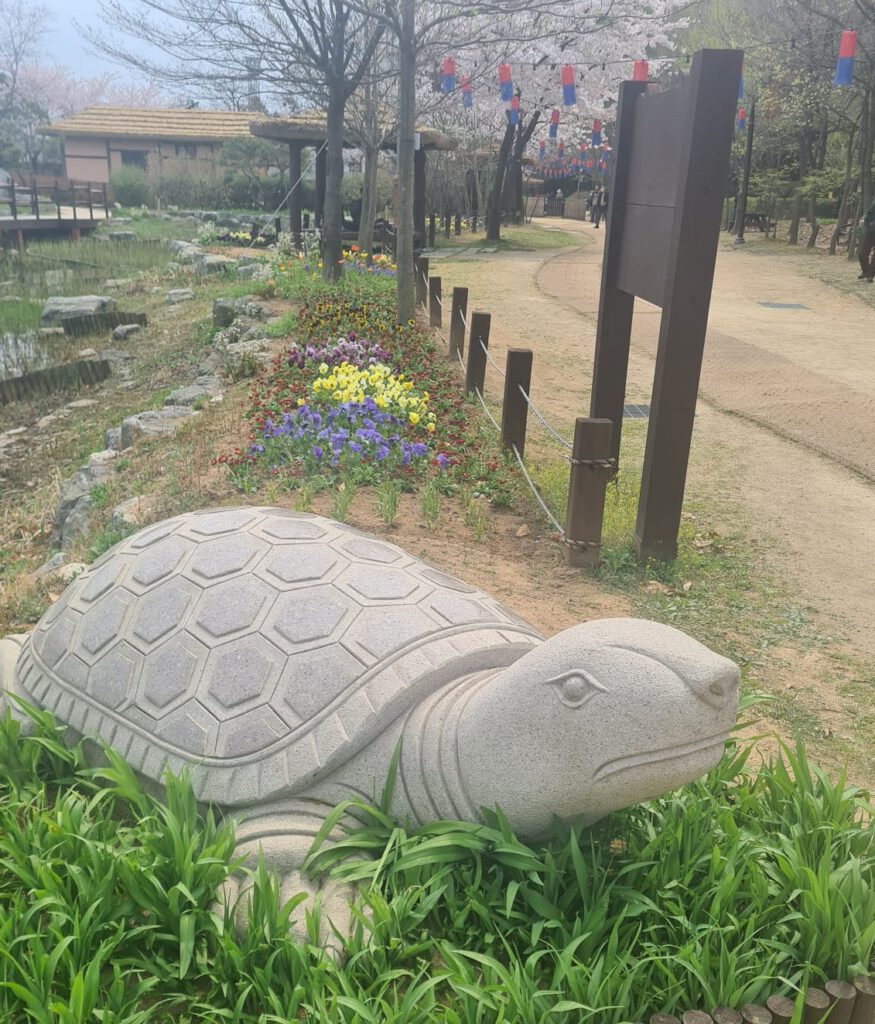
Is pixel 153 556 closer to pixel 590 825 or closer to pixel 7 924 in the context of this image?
pixel 7 924

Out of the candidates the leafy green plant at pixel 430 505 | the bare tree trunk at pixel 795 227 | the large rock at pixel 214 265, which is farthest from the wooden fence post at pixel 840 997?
the bare tree trunk at pixel 795 227

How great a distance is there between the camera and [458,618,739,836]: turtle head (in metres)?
2.05

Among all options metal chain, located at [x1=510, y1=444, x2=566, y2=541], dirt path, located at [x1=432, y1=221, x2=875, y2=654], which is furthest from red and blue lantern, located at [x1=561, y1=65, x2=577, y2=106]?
metal chain, located at [x1=510, y1=444, x2=566, y2=541]

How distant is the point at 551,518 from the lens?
5.30 meters

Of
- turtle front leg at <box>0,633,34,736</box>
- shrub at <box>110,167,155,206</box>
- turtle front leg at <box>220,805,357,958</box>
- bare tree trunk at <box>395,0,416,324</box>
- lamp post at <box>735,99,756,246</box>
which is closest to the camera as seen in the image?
turtle front leg at <box>220,805,357,958</box>

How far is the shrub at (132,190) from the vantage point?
1384 inches

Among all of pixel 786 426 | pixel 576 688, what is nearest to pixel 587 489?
pixel 576 688

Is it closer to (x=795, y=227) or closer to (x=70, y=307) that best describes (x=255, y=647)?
(x=70, y=307)

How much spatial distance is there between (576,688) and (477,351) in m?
6.04

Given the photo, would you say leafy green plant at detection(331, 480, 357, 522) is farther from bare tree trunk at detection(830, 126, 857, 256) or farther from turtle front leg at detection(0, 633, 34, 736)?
bare tree trunk at detection(830, 126, 857, 256)

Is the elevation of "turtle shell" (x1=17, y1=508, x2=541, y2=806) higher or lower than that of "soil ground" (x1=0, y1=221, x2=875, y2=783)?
higher

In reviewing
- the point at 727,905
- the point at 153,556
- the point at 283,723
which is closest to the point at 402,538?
the point at 153,556

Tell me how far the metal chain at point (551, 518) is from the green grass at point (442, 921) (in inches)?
96.7

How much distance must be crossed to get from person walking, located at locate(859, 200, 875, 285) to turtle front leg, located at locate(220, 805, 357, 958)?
1702cm
